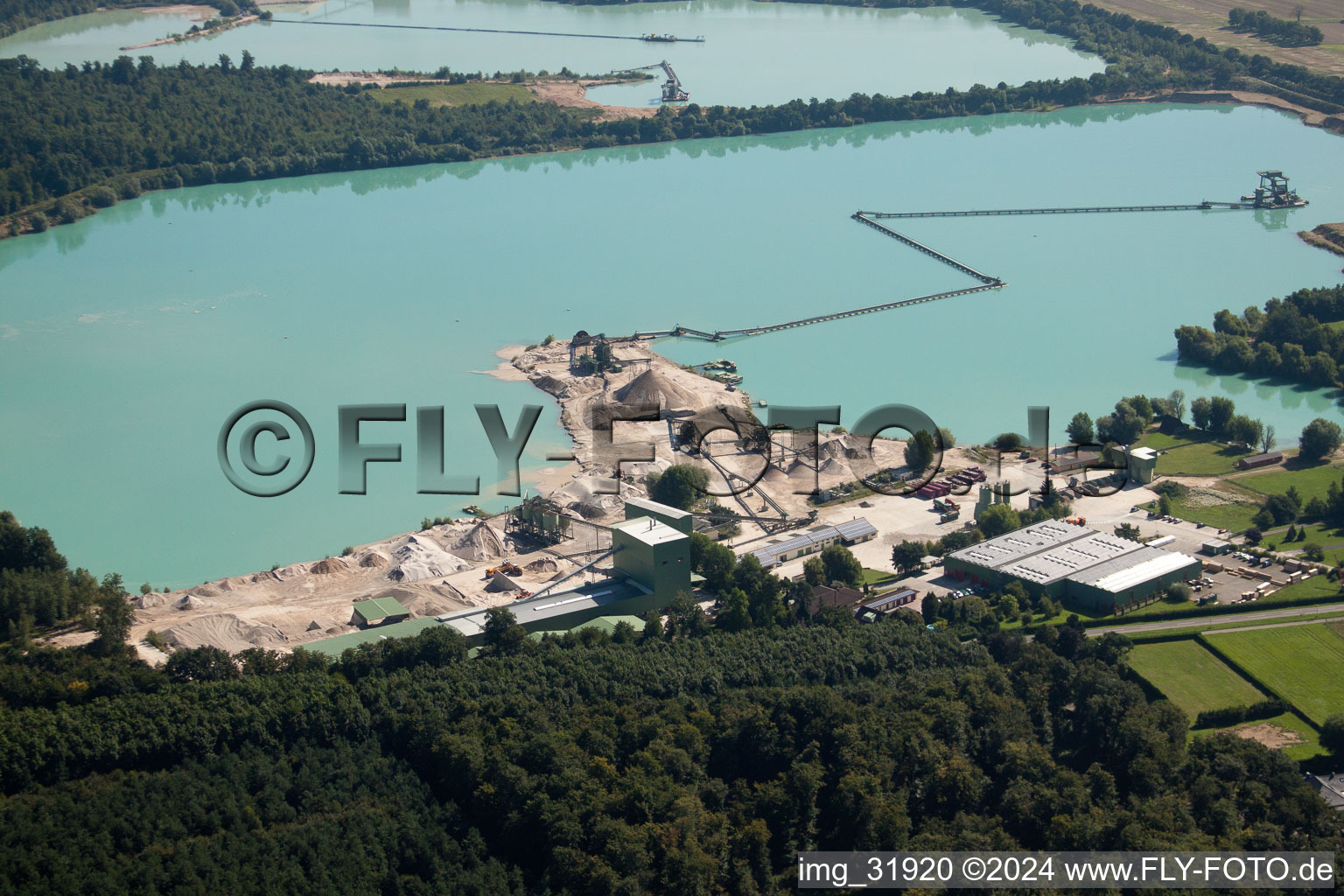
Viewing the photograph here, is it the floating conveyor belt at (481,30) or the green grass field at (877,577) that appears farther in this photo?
the floating conveyor belt at (481,30)

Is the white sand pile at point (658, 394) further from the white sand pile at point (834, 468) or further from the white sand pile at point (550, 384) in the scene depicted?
the white sand pile at point (834, 468)

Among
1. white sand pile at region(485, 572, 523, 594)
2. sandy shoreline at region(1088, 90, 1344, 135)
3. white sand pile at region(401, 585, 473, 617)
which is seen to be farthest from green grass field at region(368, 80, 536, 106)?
white sand pile at region(401, 585, 473, 617)

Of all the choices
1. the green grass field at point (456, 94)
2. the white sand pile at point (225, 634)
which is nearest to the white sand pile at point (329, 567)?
the white sand pile at point (225, 634)

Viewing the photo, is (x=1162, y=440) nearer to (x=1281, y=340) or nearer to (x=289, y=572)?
(x=1281, y=340)

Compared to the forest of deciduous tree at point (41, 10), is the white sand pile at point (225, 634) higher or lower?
lower

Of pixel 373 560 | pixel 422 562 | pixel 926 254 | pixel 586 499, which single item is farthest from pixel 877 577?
pixel 926 254

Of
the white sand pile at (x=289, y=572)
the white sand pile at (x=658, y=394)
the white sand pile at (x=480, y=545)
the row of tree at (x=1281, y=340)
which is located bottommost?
the white sand pile at (x=289, y=572)
